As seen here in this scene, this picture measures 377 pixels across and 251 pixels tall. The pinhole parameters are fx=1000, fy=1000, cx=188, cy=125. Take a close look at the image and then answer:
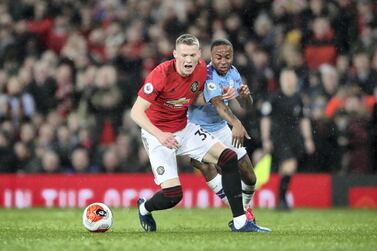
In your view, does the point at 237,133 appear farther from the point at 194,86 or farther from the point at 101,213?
the point at 101,213

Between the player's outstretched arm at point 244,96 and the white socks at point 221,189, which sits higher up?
the player's outstretched arm at point 244,96

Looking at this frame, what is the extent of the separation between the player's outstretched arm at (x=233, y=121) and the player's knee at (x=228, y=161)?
0.15m

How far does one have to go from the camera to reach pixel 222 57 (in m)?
10.6

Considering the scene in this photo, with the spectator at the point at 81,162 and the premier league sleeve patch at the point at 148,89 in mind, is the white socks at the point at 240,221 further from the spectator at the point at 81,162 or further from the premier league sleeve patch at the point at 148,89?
the spectator at the point at 81,162

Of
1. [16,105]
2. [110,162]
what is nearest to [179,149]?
[110,162]

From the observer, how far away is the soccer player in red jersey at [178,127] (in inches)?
396

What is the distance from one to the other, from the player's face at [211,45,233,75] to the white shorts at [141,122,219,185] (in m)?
0.69

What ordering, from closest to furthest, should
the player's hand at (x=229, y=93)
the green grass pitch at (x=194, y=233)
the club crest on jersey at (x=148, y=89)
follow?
the green grass pitch at (x=194, y=233) → the club crest on jersey at (x=148, y=89) → the player's hand at (x=229, y=93)

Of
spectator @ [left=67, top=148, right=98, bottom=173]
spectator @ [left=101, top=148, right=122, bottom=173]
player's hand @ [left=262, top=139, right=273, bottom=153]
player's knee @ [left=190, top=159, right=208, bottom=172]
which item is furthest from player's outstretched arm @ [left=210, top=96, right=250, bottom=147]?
spectator @ [left=67, top=148, right=98, bottom=173]

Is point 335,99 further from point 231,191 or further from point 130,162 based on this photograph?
point 231,191

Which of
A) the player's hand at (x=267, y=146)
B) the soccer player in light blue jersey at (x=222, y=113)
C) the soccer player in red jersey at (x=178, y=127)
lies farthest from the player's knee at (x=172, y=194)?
the player's hand at (x=267, y=146)

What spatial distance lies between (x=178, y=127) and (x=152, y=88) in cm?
69

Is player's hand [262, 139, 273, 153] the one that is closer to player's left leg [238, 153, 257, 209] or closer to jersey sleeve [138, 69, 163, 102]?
player's left leg [238, 153, 257, 209]

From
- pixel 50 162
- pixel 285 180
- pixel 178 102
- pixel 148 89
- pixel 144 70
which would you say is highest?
pixel 144 70
